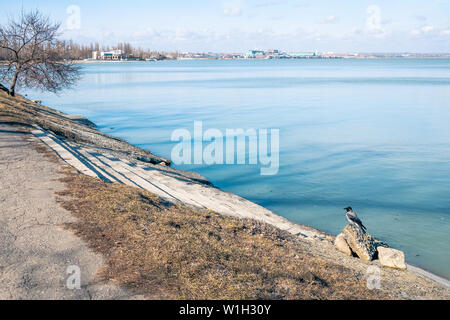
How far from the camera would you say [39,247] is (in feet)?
24.0

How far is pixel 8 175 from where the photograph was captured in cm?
1147

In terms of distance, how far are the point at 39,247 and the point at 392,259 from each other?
7347mm

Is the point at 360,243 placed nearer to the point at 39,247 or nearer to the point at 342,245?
the point at 342,245

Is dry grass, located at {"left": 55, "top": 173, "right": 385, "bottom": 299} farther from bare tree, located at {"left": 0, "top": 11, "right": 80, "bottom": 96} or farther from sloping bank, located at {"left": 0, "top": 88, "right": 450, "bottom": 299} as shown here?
bare tree, located at {"left": 0, "top": 11, "right": 80, "bottom": 96}

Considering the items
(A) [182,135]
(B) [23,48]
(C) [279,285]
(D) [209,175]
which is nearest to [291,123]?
(A) [182,135]

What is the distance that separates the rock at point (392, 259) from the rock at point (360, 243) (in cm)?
20

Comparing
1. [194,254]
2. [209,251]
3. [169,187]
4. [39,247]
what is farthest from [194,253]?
[169,187]

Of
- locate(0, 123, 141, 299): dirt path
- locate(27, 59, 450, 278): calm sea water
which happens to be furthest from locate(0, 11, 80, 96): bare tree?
locate(0, 123, 141, 299): dirt path

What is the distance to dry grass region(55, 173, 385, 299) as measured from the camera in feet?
21.0

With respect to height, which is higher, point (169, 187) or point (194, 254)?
point (194, 254)

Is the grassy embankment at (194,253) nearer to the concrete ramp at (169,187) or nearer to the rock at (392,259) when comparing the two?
the concrete ramp at (169,187)

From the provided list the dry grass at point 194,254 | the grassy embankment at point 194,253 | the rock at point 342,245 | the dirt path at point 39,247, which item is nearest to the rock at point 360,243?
the rock at point 342,245

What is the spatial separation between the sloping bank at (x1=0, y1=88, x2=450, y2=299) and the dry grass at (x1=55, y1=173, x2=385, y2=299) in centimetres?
2

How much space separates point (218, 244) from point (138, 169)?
25.9ft
